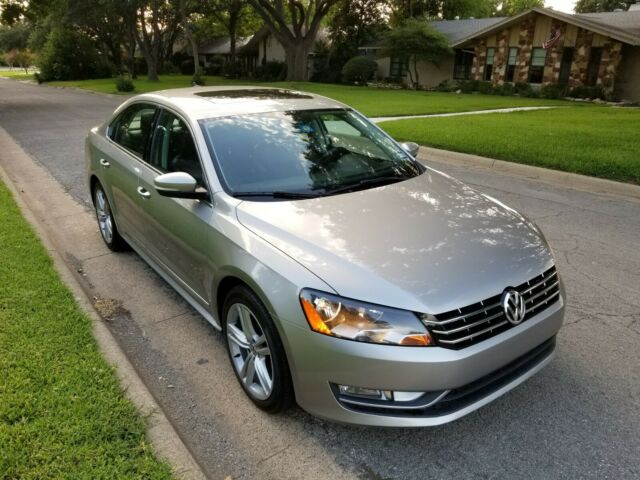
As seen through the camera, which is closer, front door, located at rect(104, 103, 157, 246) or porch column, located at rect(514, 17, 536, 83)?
front door, located at rect(104, 103, 157, 246)

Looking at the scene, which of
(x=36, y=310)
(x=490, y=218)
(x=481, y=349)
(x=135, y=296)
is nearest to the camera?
(x=481, y=349)

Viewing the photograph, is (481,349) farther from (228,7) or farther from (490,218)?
(228,7)

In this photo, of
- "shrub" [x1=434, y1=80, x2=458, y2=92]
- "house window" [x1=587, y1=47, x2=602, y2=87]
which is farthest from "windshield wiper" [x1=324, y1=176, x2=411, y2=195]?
"shrub" [x1=434, y1=80, x2=458, y2=92]

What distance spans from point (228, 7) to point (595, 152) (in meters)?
40.1

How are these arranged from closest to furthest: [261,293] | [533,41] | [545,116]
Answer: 1. [261,293]
2. [545,116]
3. [533,41]

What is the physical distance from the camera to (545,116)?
15.3m

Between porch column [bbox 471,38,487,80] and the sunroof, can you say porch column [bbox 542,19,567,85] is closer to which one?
porch column [bbox 471,38,487,80]

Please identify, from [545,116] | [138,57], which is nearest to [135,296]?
[545,116]

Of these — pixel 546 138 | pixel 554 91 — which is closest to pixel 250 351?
pixel 546 138

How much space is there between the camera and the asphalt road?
2535 millimetres

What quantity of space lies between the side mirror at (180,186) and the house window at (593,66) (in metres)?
26.7

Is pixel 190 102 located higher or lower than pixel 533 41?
lower

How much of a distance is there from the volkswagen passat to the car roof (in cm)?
2

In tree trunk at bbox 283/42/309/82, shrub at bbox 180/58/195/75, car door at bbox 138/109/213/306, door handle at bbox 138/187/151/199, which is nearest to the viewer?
car door at bbox 138/109/213/306
